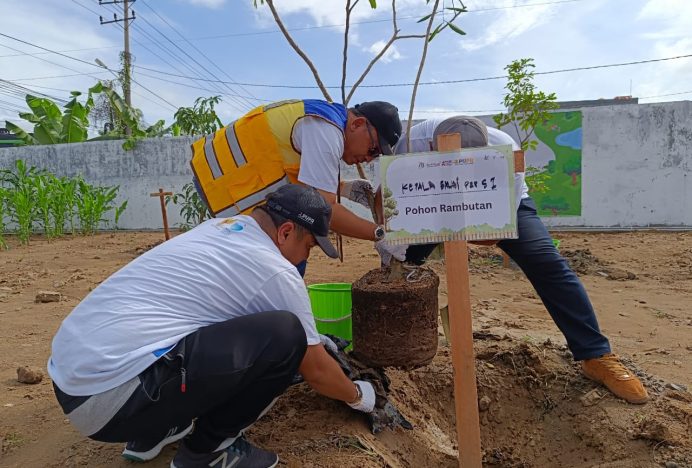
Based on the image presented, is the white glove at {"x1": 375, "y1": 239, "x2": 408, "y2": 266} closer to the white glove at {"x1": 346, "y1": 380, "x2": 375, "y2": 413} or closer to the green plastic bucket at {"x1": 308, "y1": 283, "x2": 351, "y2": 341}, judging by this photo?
the green plastic bucket at {"x1": 308, "y1": 283, "x2": 351, "y2": 341}

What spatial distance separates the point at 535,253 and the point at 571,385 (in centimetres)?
68

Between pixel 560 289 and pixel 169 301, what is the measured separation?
1669 mm

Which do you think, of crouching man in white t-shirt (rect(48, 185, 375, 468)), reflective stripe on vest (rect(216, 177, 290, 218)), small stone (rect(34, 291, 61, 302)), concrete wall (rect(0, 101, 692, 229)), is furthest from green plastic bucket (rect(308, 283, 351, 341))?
concrete wall (rect(0, 101, 692, 229))

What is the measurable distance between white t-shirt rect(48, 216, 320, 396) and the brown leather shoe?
4.63 ft

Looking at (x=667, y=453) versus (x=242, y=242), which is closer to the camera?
(x=242, y=242)

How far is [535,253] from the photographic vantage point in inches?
91.3

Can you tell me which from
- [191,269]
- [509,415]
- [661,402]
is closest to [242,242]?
[191,269]

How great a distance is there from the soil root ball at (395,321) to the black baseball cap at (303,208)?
80 cm

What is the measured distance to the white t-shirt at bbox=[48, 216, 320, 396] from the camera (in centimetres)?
145

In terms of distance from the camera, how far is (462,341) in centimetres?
189

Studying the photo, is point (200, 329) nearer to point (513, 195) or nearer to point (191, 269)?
point (191, 269)

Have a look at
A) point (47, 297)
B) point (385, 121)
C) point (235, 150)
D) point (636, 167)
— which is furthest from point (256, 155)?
point (636, 167)

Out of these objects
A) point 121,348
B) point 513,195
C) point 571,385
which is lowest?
point 571,385

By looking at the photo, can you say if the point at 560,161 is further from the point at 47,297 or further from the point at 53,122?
the point at 53,122
